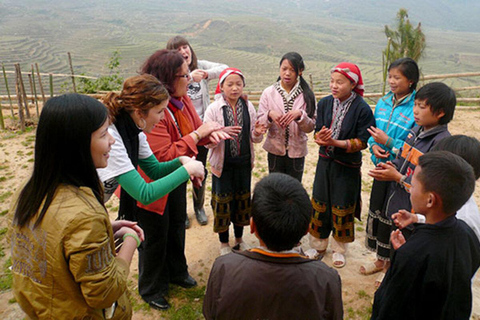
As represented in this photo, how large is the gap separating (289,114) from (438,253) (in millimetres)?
1937

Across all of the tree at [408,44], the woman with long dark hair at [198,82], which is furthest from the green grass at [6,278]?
the tree at [408,44]

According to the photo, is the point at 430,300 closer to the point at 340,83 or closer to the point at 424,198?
the point at 424,198

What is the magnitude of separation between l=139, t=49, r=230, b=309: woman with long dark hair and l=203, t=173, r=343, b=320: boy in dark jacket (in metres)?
0.95

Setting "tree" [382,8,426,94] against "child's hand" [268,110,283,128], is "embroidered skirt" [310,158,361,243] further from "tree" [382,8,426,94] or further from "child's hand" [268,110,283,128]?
"tree" [382,8,426,94]

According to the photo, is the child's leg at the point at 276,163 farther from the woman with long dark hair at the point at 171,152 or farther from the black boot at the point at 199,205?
the black boot at the point at 199,205

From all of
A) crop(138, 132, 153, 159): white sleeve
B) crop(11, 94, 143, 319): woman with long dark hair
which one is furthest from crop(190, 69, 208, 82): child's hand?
crop(11, 94, 143, 319): woman with long dark hair

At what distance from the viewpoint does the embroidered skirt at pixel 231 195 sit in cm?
326

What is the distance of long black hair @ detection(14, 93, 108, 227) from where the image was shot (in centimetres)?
124

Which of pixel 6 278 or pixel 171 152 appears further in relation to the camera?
pixel 6 278

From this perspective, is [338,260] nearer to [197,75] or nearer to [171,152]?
[171,152]

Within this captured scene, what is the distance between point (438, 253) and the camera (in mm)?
1509

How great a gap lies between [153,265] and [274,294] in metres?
1.62

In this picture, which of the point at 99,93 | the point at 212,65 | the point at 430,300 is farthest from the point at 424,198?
the point at 99,93

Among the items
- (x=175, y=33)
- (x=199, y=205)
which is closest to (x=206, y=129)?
(x=199, y=205)
